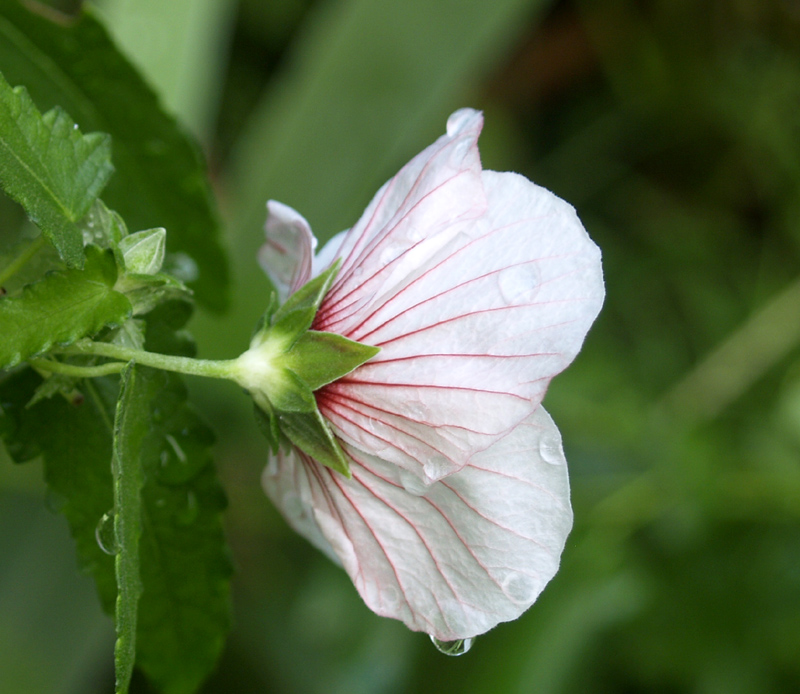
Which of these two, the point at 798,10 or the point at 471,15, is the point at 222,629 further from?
the point at 798,10

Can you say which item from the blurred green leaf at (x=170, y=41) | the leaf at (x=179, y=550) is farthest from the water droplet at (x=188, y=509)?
the blurred green leaf at (x=170, y=41)

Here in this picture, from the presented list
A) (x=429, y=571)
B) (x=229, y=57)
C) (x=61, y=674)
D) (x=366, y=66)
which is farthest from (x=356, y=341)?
(x=229, y=57)

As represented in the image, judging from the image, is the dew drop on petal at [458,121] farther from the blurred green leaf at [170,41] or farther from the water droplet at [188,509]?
the blurred green leaf at [170,41]

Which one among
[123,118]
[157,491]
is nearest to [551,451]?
[157,491]

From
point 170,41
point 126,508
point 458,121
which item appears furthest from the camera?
point 170,41

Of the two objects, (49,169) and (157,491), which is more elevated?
(49,169)

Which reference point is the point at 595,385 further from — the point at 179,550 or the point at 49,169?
the point at 49,169

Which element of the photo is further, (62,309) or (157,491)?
(157,491)
